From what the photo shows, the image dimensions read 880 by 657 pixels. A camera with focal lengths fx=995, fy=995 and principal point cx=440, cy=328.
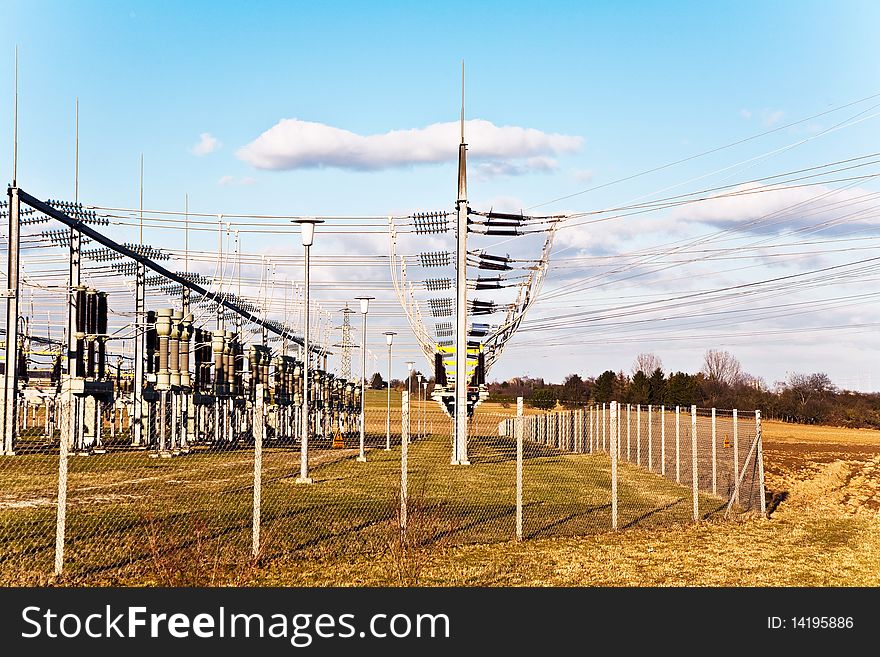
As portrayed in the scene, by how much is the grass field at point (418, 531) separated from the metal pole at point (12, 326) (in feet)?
3.22

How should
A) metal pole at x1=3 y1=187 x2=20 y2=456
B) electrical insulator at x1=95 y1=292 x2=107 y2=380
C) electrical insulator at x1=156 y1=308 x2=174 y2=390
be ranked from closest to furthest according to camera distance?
metal pole at x1=3 y1=187 x2=20 y2=456 < electrical insulator at x1=95 y1=292 x2=107 y2=380 < electrical insulator at x1=156 y1=308 x2=174 y2=390

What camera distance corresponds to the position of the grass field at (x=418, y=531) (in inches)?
457

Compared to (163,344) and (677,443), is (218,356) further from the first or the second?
(677,443)

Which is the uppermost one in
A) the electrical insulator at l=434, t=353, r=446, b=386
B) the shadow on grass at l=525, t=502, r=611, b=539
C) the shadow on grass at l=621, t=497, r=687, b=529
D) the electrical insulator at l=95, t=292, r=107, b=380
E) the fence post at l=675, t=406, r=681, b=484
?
the electrical insulator at l=95, t=292, r=107, b=380

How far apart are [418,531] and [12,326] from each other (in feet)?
56.7

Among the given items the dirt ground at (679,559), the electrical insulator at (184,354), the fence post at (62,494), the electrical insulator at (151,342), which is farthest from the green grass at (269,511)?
the electrical insulator at (151,342)

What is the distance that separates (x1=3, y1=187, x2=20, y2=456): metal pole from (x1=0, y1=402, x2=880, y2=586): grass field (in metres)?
0.98

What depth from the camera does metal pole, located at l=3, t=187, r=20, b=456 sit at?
86.2 ft

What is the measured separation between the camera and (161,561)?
36.9 ft

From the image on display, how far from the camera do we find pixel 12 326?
2661 cm

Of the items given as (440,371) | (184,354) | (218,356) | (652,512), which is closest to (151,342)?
(184,354)

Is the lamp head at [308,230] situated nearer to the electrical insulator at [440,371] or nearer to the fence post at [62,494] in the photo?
the fence post at [62,494]

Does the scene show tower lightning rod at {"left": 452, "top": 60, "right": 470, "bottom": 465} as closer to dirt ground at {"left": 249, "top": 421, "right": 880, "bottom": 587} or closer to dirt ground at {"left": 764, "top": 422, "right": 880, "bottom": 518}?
dirt ground at {"left": 764, "top": 422, "right": 880, "bottom": 518}

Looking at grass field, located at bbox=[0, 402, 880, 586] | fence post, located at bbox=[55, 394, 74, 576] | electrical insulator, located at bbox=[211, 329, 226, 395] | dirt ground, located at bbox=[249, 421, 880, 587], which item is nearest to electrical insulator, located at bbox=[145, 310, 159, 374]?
electrical insulator, located at bbox=[211, 329, 226, 395]
